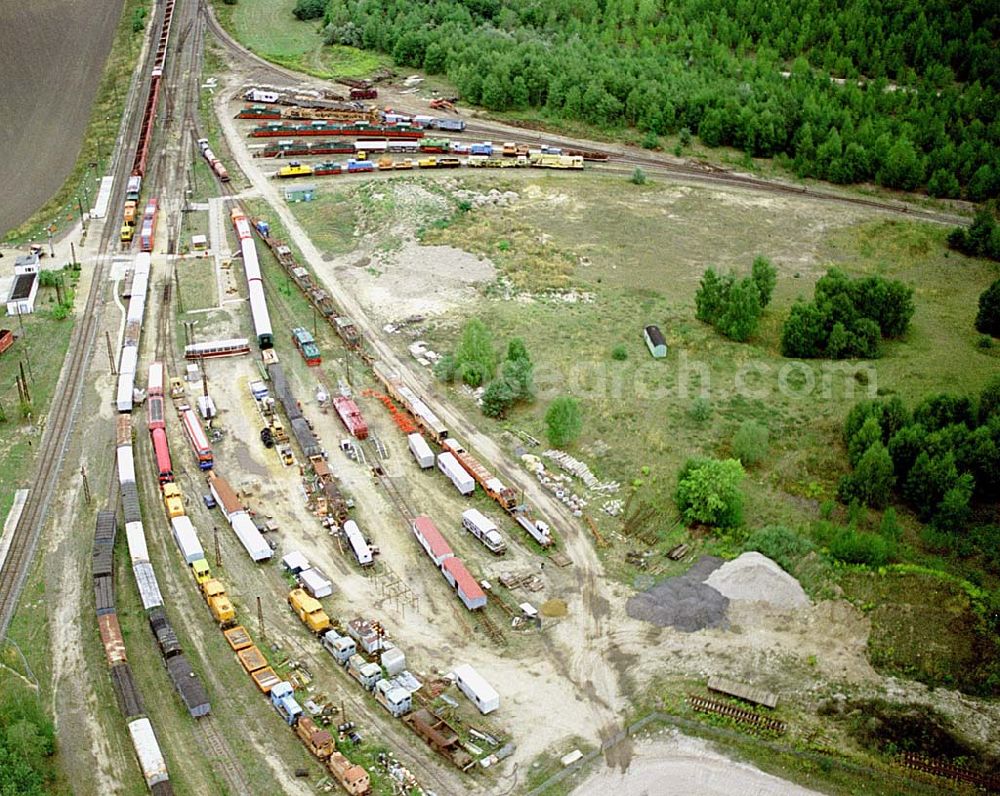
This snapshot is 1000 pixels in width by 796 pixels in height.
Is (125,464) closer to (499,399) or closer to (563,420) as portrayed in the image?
(499,399)

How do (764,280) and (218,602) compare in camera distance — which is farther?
(764,280)

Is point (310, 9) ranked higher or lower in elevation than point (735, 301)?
higher

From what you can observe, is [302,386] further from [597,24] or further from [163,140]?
[597,24]

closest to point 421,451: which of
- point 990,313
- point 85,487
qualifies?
point 85,487

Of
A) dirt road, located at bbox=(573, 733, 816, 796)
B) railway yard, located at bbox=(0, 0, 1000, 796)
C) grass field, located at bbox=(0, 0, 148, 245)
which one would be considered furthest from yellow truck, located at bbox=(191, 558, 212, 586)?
grass field, located at bbox=(0, 0, 148, 245)

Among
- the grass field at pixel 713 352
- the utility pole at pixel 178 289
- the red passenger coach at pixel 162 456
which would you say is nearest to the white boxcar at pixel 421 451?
the grass field at pixel 713 352

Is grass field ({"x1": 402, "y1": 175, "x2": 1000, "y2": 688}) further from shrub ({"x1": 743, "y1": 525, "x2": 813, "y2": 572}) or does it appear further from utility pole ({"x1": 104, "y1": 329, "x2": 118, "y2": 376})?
utility pole ({"x1": 104, "y1": 329, "x2": 118, "y2": 376})

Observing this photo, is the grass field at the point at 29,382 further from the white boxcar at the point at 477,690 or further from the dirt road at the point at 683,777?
the dirt road at the point at 683,777
